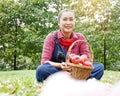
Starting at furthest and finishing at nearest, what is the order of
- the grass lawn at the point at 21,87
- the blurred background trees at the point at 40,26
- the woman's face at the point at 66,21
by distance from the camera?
the blurred background trees at the point at 40,26, the woman's face at the point at 66,21, the grass lawn at the point at 21,87

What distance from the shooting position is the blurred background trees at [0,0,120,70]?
15.5 metres

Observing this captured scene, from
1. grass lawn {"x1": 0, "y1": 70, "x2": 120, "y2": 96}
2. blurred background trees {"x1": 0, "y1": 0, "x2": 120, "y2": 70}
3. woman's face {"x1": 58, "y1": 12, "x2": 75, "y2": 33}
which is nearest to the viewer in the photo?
grass lawn {"x1": 0, "y1": 70, "x2": 120, "y2": 96}

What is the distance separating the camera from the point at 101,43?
52.1 ft

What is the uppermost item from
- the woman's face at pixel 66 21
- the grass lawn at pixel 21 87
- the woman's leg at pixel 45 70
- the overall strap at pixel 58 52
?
the woman's face at pixel 66 21

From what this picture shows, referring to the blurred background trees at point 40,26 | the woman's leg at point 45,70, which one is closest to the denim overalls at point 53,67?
the woman's leg at point 45,70

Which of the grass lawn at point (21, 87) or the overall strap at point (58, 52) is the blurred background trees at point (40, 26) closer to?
the grass lawn at point (21, 87)

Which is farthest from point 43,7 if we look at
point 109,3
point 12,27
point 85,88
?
point 85,88

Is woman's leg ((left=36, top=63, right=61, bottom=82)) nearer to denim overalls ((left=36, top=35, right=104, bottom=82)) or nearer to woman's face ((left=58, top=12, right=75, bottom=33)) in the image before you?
denim overalls ((left=36, top=35, right=104, bottom=82))

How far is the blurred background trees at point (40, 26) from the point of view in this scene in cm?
1548

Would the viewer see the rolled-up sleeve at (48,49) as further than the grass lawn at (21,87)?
Yes

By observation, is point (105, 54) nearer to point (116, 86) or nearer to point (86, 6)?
point (86, 6)

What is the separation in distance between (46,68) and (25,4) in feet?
38.9

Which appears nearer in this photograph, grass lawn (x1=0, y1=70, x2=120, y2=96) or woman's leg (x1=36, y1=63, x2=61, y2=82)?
grass lawn (x1=0, y1=70, x2=120, y2=96)

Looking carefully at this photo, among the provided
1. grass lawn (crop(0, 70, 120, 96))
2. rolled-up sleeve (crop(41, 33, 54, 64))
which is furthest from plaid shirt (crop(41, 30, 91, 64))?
grass lawn (crop(0, 70, 120, 96))
